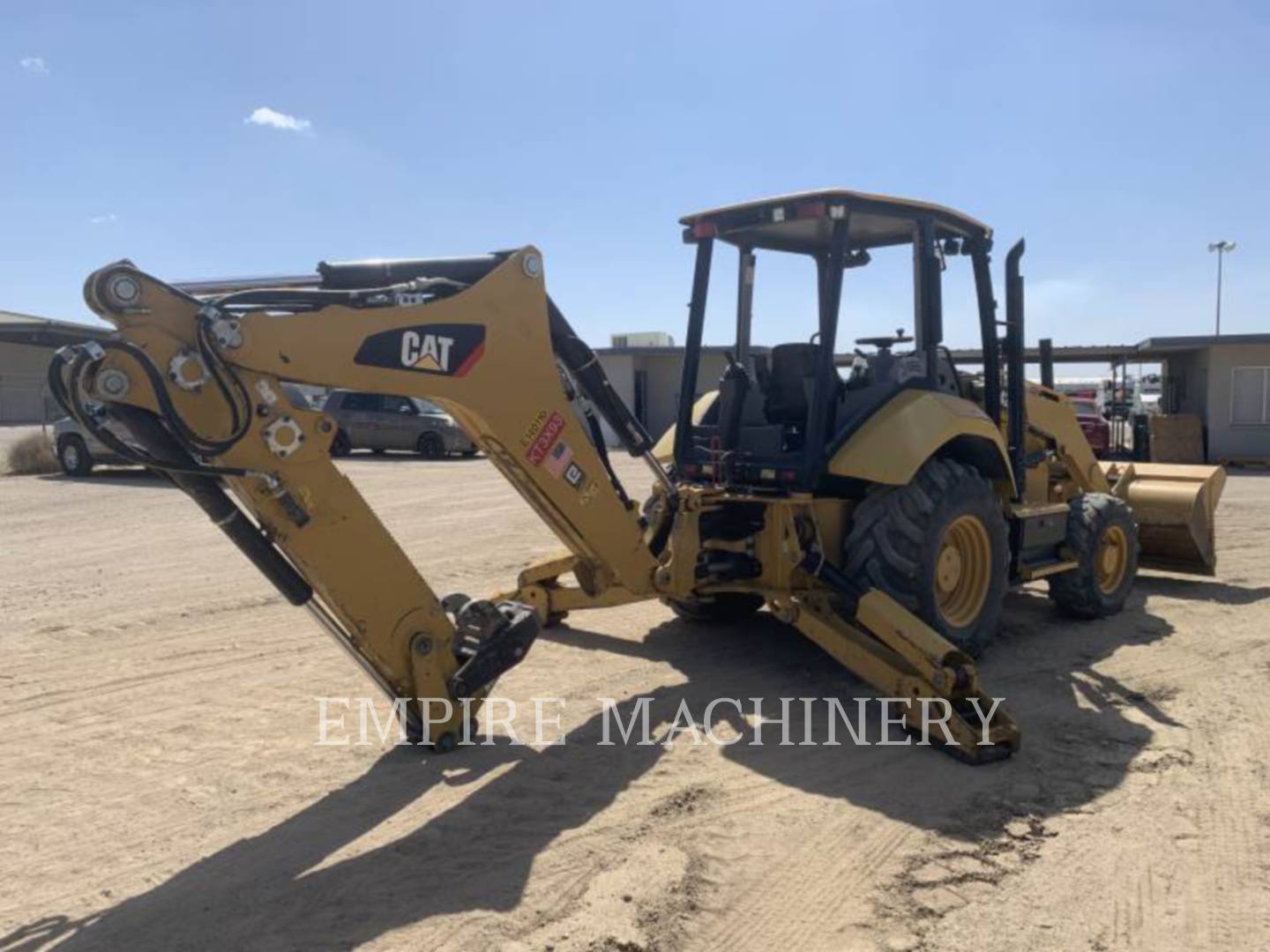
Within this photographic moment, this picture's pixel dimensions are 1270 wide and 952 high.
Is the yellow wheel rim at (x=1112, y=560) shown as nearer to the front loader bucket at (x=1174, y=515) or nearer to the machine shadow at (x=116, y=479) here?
the front loader bucket at (x=1174, y=515)

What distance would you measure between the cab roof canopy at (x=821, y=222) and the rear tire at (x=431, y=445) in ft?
56.3

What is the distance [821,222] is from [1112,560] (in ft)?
11.7

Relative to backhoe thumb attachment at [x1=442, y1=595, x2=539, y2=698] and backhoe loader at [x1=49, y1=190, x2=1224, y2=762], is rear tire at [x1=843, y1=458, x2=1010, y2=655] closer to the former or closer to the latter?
backhoe loader at [x1=49, y1=190, x2=1224, y2=762]

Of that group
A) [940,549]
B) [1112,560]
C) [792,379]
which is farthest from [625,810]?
[1112,560]

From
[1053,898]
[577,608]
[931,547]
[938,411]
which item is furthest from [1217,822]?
[577,608]

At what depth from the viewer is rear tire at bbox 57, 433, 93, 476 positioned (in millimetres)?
18234

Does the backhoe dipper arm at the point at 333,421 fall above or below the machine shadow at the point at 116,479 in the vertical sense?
above

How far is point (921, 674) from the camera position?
484 cm

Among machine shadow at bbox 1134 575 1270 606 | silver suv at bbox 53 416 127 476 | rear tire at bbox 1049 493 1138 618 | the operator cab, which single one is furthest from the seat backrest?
silver suv at bbox 53 416 127 476

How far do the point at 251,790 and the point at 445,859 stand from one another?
1102 millimetres

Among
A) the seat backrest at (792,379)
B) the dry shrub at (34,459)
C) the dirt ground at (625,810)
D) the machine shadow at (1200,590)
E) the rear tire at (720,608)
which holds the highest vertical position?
the seat backrest at (792,379)

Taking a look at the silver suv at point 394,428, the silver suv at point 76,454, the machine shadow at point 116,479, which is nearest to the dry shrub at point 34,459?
the machine shadow at point 116,479

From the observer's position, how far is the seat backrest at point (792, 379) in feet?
19.1

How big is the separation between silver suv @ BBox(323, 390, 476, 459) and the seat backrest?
17818mm
